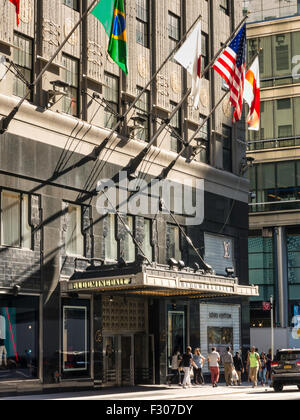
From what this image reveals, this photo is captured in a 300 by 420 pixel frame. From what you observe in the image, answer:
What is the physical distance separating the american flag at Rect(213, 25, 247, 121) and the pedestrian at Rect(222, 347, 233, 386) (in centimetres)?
1193

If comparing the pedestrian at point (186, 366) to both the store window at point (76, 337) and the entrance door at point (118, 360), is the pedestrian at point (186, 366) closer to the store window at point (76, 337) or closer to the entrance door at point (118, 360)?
the entrance door at point (118, 360)

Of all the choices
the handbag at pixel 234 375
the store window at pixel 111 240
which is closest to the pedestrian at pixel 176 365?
the handbag at pixel 234 375

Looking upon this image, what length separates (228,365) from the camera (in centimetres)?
4184

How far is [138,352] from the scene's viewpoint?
3981cm

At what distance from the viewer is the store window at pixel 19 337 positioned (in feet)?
103

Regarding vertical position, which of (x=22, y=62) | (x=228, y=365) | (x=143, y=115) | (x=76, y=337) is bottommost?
(x=228, y=365)

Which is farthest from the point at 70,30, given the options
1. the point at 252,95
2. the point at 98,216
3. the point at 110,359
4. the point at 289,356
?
the point at 289,356

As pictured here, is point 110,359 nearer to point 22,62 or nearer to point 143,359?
point 143,359

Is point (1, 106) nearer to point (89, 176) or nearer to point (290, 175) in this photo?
point (89, 176)

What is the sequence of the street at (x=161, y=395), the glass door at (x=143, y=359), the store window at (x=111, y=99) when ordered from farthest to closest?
the glass door at (x=143, y=359) → the store window at (x=111, y=99) → the street at (x=161, y=395)

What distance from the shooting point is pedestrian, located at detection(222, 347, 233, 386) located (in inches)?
1638

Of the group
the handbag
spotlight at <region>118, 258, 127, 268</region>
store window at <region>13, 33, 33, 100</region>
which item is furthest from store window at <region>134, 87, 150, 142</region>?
the handbag

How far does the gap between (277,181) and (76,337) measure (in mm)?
33874

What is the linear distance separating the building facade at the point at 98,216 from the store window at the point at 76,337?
7 cm
